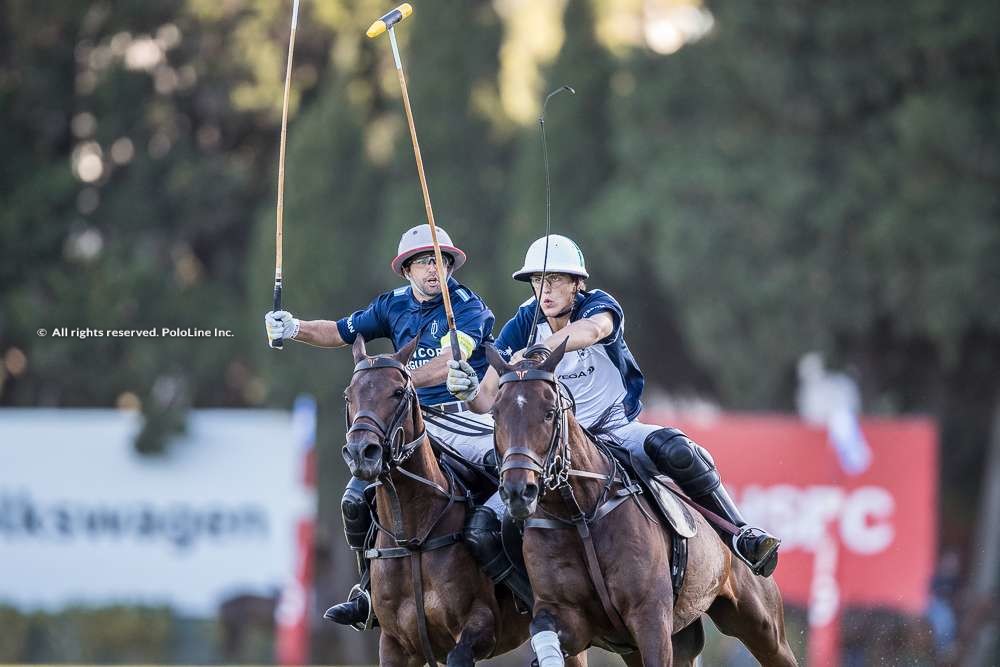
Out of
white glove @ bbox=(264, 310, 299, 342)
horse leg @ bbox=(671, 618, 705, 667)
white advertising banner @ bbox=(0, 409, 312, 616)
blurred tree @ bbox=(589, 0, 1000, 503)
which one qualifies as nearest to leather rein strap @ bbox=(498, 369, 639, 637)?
horse leg @ bbox=(671, 618, 705, 667)

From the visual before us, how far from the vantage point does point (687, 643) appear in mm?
8688

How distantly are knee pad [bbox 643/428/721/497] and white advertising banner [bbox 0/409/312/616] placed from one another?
1099 centimetres

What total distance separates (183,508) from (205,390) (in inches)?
147

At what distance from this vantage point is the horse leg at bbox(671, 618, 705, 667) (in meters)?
8.65

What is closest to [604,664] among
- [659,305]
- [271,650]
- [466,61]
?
[271,650]

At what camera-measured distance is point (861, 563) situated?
17.7 meters

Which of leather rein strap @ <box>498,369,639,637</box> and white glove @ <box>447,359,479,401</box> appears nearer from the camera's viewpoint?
leather rein strap @ <box>498,369,639,637</box>

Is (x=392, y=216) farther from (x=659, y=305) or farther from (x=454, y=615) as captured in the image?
(x=454, y=615)

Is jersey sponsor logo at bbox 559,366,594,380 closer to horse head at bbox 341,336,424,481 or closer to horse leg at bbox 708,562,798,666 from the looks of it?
horse head at bbox 341,336,424,481

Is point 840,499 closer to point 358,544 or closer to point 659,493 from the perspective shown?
point 659,493

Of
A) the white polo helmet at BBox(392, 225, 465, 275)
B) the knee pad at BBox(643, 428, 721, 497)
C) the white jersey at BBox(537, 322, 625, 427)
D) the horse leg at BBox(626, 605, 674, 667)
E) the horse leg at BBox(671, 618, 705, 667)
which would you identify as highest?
the white polo helmet at BBox(392, 225, 465, 275)

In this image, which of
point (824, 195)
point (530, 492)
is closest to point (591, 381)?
point (530, 492)

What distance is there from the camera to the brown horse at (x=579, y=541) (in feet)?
22.2

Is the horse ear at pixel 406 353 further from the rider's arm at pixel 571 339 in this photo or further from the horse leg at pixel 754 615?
the horse leg at pixel 754 615
